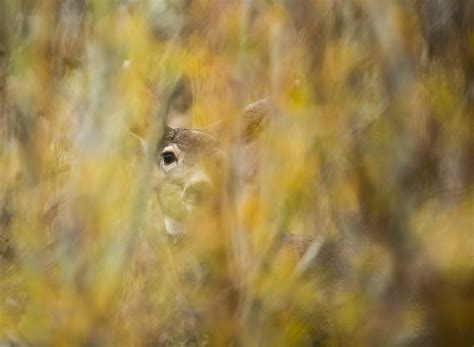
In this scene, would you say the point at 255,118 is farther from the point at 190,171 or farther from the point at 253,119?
the point at 190,171

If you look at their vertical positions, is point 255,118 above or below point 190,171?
above

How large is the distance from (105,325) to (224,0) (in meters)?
0.64

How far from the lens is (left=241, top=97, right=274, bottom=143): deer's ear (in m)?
1.27

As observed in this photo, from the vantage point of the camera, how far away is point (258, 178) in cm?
127

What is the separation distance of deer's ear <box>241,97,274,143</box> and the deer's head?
2 centimetres

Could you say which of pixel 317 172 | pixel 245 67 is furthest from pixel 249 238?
pixel 245 67

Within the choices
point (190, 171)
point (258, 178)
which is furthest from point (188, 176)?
point (258, 178)

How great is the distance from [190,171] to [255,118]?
158 mm

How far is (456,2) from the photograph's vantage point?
3.88 ft

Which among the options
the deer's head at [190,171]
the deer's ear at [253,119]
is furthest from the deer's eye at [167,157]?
the deer's ear at [253,119]

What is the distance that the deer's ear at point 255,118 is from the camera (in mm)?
1266

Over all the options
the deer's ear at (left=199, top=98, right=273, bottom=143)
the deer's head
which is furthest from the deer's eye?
the deer's ear at (left=199, top=98, right=273, bottom=143)

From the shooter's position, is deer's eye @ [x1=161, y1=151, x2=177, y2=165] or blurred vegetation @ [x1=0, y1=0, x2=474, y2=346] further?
deer's eye @ [x1=161, y1=151, x2=177, y2=165]

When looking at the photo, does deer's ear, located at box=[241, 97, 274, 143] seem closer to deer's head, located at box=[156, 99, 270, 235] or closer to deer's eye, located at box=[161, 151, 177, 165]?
deer's head, located at box=[156, 99, 270, 235]
